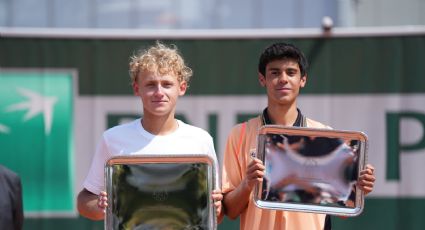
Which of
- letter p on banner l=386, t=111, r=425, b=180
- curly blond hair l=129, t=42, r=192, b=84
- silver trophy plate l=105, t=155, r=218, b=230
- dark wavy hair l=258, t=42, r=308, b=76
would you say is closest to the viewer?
silver trophy plate l=105, t=155, r=218, b=230

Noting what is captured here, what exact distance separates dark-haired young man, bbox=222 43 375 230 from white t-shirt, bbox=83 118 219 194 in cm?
15

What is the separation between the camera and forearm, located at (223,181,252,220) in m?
3.10

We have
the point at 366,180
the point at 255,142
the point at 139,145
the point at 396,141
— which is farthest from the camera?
the point at 396,141

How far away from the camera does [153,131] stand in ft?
10.5

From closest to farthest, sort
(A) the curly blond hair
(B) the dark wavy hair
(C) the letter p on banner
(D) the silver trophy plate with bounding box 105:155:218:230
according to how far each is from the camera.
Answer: (D) the silver trophy plate with bounding box 105:155:218:230, (A) the curly blond hair, (B) the dark wavy hair, (C) the letter p on banner

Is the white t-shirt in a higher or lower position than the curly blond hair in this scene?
lower

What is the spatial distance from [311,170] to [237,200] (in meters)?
0.32

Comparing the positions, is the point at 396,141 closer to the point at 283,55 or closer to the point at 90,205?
the point at 283,55

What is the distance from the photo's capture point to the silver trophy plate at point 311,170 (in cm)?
308

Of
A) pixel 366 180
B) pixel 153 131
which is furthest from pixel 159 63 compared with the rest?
pixel 366 180

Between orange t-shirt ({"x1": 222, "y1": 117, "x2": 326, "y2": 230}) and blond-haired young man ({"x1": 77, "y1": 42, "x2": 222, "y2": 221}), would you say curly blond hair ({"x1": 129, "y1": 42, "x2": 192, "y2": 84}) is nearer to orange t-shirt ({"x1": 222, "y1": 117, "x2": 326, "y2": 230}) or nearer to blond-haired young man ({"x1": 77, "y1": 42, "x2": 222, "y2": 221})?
blond-haired young man ({"x1": 77, "y1": 42, "x2": 222, "y2": 221})

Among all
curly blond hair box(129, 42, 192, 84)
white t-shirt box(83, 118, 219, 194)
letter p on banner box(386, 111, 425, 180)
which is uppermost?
curly blond hair box(129, 42, 192, 84)

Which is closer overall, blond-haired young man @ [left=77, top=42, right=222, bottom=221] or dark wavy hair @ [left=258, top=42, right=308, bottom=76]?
blond-haired young man @ [left=77, top=42, right=222, bottom=221]

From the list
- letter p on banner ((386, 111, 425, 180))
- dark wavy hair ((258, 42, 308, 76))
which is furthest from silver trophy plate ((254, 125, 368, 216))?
letter p on banner ((386, 111, 425, 180))
